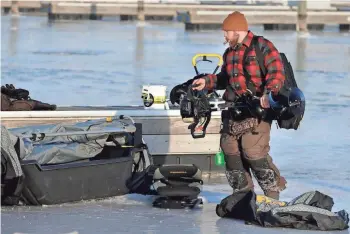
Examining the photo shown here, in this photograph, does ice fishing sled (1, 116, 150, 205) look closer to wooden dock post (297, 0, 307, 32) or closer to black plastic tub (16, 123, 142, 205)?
black plastic tub (16, 123, 142, 205)

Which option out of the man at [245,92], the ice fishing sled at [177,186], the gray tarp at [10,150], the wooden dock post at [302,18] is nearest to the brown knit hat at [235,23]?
the man at [245,92]

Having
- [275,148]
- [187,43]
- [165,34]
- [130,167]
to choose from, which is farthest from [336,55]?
[130,167]

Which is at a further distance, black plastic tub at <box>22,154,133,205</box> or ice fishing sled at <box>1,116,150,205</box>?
black plastic tub at <box>22,154,133,205</box>

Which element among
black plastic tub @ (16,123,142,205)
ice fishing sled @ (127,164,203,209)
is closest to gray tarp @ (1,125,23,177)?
black plastic tub @ (16,123,142,205)

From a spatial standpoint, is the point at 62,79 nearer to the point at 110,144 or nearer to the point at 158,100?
the point at 158,100

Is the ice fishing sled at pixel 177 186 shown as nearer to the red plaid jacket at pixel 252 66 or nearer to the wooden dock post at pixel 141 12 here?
the red plaid jacket at pixel 252 66

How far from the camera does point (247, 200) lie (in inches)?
249

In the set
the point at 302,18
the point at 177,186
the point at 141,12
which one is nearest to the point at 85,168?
the point at 177,186

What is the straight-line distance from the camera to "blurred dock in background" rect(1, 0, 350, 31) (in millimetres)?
29781

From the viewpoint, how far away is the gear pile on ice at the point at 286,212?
6.12 meters

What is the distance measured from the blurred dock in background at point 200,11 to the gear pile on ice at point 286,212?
2260cm

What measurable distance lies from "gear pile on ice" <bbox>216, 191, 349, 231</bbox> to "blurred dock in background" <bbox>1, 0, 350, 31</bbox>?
22.6 meters

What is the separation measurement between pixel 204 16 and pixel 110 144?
22392mm

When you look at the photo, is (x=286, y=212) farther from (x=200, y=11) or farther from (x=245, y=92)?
(x=200, y=11)
